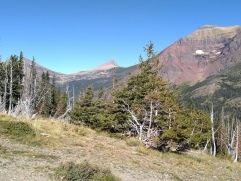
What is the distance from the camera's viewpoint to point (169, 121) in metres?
31.2

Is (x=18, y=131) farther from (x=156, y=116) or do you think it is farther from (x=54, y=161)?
(x=156, y=116)

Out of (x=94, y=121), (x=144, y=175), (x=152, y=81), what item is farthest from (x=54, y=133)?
(x=94, y=121)

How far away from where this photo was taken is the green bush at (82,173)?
1274 centimetres

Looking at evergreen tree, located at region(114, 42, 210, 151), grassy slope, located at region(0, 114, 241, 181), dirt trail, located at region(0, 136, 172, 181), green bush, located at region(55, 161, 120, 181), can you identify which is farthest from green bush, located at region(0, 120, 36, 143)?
evergreen tree, located at region(114, 42, 210, 151)

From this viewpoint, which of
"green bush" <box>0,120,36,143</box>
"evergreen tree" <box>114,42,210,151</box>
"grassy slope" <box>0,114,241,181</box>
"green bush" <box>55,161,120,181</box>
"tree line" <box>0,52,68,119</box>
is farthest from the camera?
"tree line" <box>0,52,68,119</box>

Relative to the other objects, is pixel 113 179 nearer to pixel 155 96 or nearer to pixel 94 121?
pixel 155 96

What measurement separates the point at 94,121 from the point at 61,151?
22864mm

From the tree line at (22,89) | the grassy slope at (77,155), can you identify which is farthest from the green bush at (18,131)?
the tree line at (22,89)

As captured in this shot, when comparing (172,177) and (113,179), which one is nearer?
(113,179)

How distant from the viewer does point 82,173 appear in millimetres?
12977

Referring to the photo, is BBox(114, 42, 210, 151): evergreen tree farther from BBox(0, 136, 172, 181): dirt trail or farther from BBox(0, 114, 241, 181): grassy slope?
BBox(0, 136, 172, 181): dirt trail

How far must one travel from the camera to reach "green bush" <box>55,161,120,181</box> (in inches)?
502

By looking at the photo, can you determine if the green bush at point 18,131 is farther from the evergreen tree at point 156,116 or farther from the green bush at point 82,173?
the evergreen tree at point 156,116

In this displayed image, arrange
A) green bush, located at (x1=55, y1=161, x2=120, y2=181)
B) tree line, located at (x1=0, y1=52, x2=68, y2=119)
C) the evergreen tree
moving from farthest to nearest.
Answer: tree line, located at (x1=0, y1=52, x2=68, y2=119) → the evergreen tree → green bush, located at (x1=55, y1=161, x2=120, y2=181)
